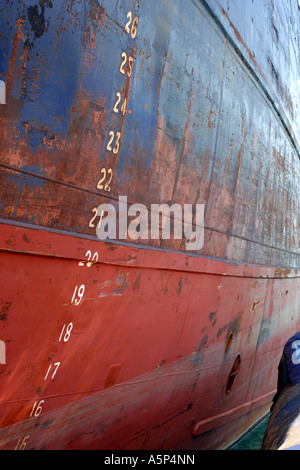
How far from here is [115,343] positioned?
9.72 feet

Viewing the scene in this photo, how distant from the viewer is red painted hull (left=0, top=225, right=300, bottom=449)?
236 cm

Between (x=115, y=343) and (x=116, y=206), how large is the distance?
93 centimetres

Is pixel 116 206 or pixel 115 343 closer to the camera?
pixel 116 206

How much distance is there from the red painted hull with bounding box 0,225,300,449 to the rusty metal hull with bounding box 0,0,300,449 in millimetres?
11

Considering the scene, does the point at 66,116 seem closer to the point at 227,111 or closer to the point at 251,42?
the point at 227,111

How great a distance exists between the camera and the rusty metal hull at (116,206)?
91.7 inches

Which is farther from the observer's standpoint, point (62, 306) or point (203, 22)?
point (203, 22)

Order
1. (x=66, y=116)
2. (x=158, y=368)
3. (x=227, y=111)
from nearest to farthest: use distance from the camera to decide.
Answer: (x=66, y=116) < (x=158, y=368) < (x=227, y=111)

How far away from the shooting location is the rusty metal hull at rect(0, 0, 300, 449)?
233cm

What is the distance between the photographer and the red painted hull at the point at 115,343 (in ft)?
7.73

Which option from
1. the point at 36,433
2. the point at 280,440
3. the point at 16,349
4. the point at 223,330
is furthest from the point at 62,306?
the point at 223,330

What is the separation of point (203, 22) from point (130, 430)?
3.40 metres

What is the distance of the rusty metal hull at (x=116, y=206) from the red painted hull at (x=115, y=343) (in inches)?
0.4

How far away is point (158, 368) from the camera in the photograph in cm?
346
